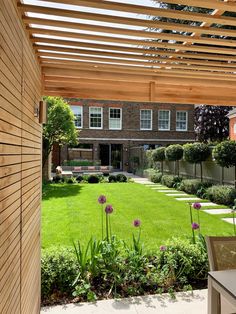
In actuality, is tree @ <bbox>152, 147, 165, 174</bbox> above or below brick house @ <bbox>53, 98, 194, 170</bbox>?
below

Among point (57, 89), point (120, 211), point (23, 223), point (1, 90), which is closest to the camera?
point (1, 90)

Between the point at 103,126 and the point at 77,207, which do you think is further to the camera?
the point at 103,126

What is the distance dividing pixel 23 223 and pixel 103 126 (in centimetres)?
1726

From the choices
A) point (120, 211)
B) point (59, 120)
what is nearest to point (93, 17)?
point (120, 211)

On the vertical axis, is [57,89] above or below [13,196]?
above

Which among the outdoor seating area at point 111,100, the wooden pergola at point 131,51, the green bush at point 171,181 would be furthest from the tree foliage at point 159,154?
the wooden pergola at point 131,51

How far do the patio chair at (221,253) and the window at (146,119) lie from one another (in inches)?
688

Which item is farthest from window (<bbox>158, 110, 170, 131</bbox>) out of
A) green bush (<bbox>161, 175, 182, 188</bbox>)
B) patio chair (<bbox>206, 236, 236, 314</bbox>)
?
patio chair (<bbox>206, 236, 236, 314</bbox>)

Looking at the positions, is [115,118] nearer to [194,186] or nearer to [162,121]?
[162,121]

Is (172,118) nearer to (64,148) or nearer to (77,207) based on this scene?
(64,148)

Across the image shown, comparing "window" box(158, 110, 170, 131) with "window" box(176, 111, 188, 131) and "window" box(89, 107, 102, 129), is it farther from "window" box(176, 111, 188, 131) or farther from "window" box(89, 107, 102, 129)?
"window" box(89, 107, 102, 129)

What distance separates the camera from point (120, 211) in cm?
696

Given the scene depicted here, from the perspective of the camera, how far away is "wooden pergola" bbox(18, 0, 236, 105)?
160cm

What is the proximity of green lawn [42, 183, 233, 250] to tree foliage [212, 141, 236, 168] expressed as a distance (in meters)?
1.63
